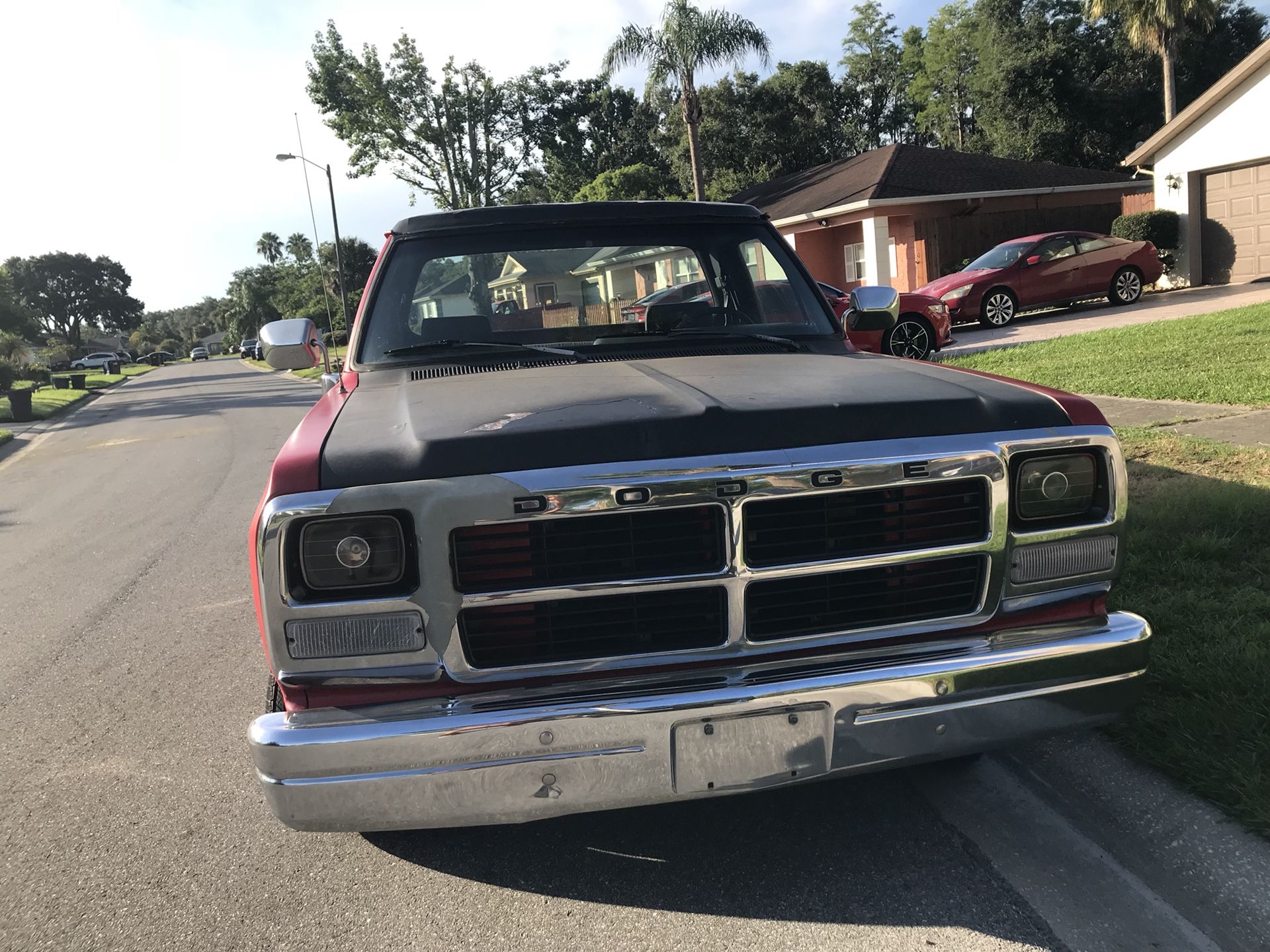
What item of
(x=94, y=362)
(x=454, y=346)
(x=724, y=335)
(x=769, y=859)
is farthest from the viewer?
(x=94, y=362)

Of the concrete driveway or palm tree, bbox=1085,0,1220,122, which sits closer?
the concrete driveway

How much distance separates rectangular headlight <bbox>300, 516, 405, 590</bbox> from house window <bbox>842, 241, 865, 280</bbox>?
80.1 ft

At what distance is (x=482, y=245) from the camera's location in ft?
12.3

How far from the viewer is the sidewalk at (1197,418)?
6344 millimetres

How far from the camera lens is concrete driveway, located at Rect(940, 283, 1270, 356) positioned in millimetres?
13734

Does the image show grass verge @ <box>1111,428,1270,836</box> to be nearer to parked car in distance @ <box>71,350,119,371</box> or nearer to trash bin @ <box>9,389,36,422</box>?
trash bin @ <box>9,389,36,422</box>

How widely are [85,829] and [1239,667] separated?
3786 mm

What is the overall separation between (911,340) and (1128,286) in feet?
22.6

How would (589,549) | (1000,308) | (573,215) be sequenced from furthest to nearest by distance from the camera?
(1000,308) → (573,215) → (589,549)

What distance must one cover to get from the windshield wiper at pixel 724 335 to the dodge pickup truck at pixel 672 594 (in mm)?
987

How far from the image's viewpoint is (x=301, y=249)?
101438 millimetres

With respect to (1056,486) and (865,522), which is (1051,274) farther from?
(865,522)

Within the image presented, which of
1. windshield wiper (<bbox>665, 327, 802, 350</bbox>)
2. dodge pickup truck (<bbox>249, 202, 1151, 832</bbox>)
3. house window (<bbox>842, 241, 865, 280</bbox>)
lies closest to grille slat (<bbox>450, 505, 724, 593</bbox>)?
dodge pickup truck (<bbox>249, 202, 1151, 832</bbox>)

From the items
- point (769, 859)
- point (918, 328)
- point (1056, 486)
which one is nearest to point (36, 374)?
point (918, 328)
